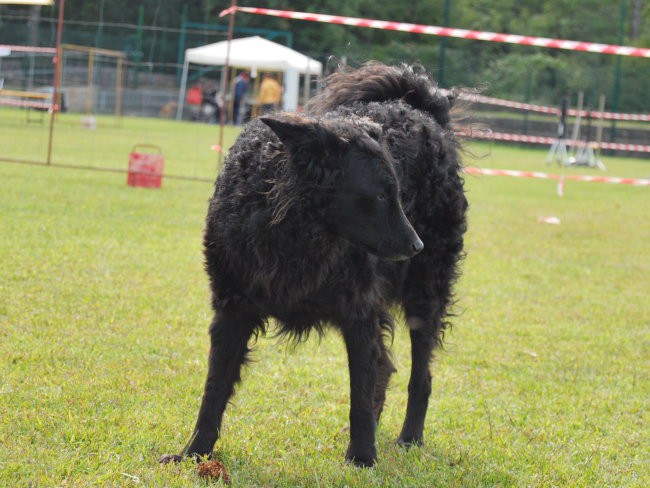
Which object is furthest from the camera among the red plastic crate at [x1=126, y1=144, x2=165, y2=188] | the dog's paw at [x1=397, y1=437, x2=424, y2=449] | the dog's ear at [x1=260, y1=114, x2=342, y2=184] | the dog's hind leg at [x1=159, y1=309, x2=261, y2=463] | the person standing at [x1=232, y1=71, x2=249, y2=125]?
the person standing at [x1=232, y1=71, x2=249, y2=125]

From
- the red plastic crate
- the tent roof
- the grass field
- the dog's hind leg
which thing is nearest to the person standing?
the tent roof

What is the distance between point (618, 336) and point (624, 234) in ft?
19.2

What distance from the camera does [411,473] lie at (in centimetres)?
366

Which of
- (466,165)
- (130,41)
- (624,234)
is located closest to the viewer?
(466,165)

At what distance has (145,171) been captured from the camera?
1250cm

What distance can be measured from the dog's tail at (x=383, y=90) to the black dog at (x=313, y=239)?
0.42 metres

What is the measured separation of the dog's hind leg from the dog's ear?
67 cm

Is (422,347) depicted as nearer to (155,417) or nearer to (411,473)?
(411,473)

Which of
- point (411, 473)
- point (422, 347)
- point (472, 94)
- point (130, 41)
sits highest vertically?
point (130, 41)

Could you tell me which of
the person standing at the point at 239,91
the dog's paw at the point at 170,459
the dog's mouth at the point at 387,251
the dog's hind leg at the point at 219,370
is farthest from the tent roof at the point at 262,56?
the dog's paw at the point at 170,459

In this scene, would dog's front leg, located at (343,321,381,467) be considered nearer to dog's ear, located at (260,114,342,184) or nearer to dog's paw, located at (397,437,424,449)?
dog's paw, located at (397,437,424,449)

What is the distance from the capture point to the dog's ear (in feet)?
11.1

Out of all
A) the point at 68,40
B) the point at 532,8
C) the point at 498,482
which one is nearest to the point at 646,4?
the point at 532,8

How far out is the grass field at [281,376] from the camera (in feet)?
12.0
